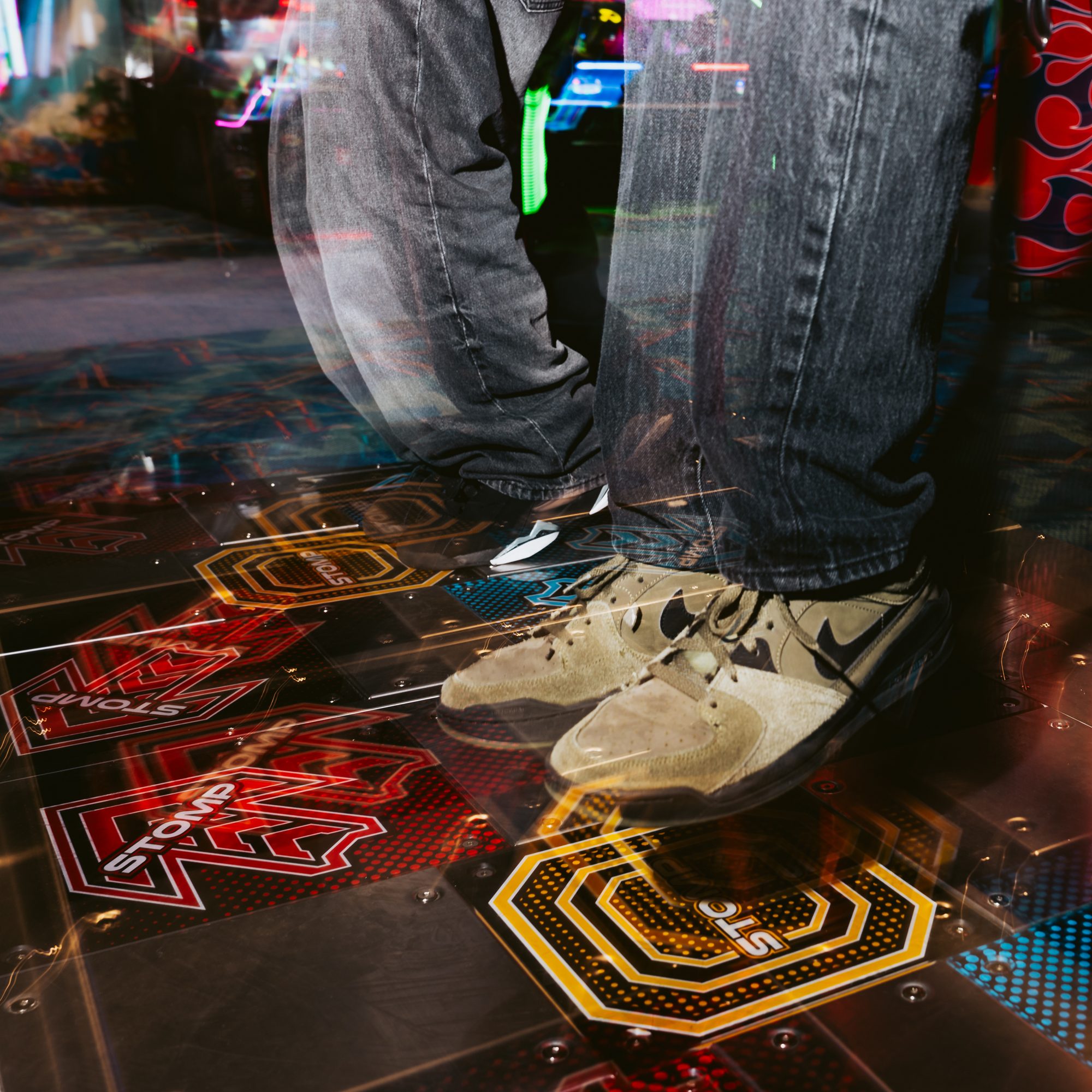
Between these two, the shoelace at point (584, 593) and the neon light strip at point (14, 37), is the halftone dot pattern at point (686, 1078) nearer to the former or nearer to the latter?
the shoelace at point (584, 593)

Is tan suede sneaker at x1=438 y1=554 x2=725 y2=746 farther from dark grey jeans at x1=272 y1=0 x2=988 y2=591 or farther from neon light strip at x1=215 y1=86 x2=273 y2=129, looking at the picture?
neon light strip at x1=215 y1=86 x2=273 y2=129

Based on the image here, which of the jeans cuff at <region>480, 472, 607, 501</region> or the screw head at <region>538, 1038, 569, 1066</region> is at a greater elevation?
the jeans cuff at <region>480, 472, 607, 501</region>

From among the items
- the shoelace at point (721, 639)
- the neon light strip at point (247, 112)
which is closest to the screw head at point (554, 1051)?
the shoelace at point (721, 639)

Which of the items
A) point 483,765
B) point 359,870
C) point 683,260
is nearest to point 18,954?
point 359,870

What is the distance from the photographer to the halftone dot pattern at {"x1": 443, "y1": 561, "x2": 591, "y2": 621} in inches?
33.7

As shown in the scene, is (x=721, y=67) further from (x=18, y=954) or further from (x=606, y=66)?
(x=18, y=954)

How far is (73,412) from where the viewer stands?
1.40 meters

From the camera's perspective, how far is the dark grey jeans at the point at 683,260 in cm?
55

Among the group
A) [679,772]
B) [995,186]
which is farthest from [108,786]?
→ [995,186]

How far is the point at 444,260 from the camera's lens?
94cm

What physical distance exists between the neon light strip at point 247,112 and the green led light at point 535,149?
261mm

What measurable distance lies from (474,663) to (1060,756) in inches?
15.0

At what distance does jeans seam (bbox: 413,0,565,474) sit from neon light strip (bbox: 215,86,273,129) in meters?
0.24

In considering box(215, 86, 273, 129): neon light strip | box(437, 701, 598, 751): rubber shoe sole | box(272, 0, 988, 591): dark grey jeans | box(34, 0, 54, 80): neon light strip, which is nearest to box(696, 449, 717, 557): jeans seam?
box(272, 0, 988, 591): dark grey jeans
